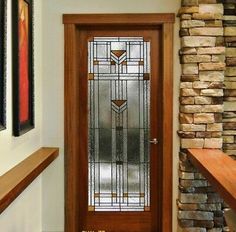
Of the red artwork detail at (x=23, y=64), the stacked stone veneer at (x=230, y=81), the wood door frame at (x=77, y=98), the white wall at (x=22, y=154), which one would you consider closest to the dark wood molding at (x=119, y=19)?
the wood door frame at (x=77, y=98)

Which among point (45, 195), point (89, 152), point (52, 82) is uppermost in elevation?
point (52, 82)

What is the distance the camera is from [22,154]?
10.5 feet

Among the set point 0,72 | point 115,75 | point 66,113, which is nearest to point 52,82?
point 66,113

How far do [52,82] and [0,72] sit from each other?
141 centimetres

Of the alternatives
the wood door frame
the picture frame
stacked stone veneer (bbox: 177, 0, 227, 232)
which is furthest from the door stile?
the picture frame

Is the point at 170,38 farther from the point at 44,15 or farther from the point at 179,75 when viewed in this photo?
the point at 44,15

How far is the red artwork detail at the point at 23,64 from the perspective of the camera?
3051mm

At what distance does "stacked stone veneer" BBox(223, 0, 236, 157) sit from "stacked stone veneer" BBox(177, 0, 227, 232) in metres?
0.11

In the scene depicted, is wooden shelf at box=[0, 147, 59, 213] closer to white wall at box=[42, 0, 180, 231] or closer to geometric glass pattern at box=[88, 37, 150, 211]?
white wall at box=[42, 0, 180, 231]

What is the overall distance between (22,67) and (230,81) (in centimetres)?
192

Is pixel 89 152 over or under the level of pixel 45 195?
over

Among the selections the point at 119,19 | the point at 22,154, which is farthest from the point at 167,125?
the point at 22,154

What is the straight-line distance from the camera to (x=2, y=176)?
2.70 m

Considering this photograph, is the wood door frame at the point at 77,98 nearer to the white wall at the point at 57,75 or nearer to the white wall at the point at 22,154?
the white wall at the point at 57,75
